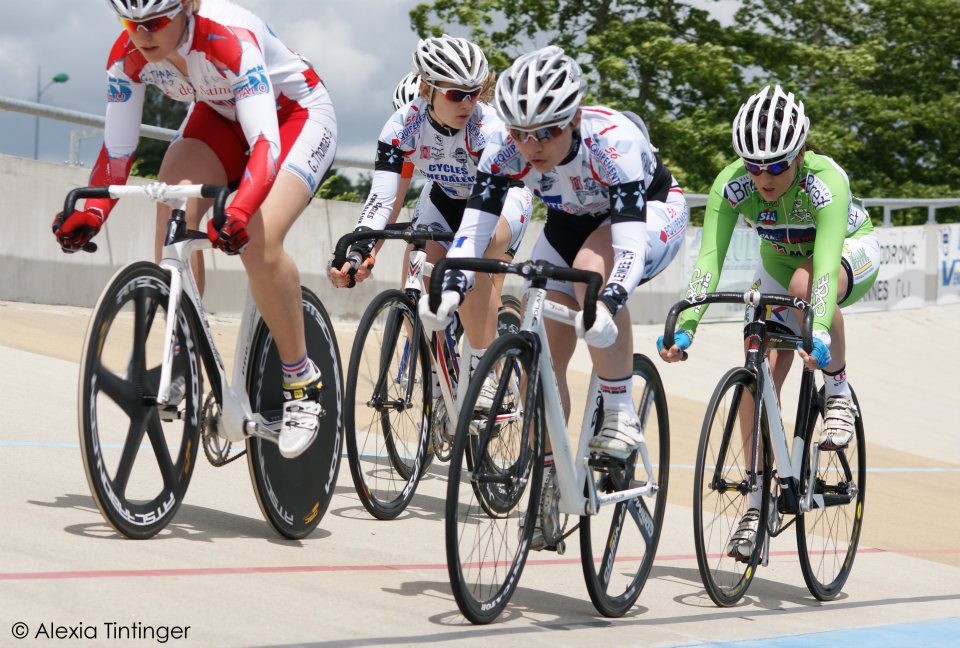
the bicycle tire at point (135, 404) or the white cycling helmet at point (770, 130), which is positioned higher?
the white cycling helmet at point (770, 130)

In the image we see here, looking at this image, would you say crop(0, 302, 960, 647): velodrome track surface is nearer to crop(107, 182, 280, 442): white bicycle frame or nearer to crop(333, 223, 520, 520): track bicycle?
crop(333, 223, 520, 520): track bicycle

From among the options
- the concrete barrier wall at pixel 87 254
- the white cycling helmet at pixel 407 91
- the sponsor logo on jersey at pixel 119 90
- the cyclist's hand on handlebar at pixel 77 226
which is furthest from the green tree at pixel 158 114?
the cyclist's hand on handlebar at pixel 77 226

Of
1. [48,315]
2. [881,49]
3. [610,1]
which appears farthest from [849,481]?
[881,49]

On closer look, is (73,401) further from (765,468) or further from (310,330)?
(765,468)

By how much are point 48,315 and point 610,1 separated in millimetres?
19947

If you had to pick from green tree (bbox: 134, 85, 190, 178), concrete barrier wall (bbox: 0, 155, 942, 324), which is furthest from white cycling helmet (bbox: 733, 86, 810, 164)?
green tree (bbox: 134, 85, 190, 178)

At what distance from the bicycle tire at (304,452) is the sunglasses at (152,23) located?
110 centimetres

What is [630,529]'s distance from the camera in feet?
15.1

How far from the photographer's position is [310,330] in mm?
4840

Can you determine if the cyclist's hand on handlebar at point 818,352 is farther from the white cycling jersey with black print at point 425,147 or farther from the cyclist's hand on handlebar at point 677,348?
the white cycling jersey with black print at point 425,147

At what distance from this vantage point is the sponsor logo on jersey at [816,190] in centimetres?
514

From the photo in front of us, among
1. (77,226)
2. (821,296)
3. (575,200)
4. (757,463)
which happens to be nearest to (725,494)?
(757,463)

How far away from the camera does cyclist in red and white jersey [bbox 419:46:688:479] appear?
161 inches

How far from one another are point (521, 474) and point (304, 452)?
45.1 inches
